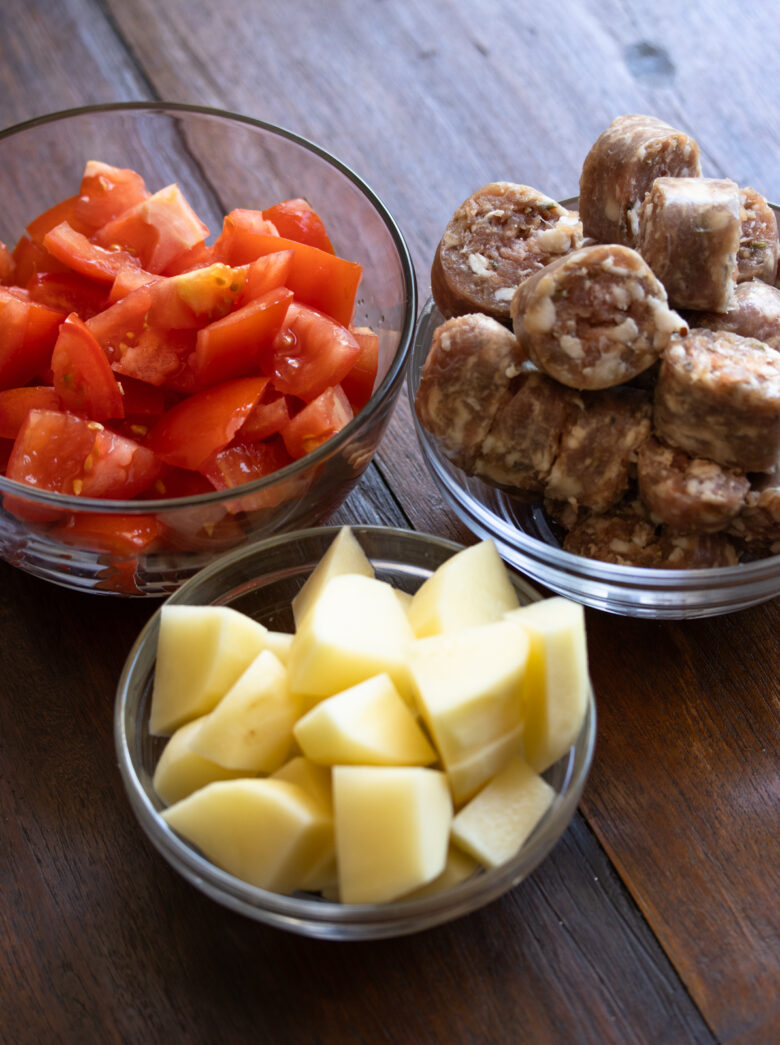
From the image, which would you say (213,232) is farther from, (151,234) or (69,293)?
(69,293)

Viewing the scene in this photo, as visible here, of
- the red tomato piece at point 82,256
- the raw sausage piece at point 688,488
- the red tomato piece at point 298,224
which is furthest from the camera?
the red tomato piece at point 298,224

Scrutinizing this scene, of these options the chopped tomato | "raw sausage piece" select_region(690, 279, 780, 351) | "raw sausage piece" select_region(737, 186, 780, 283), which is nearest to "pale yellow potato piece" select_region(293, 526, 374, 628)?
the chopped tomato

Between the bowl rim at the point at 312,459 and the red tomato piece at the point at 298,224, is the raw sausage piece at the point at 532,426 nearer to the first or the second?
the bowl rim at the point at 312,459

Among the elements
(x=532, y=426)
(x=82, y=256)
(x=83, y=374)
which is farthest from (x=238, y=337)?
(x=532, y=426)

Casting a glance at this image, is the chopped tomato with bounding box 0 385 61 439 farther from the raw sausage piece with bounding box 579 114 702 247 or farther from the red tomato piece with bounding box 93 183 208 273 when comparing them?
the raw sausage piece with bounding box 579 114 702 247

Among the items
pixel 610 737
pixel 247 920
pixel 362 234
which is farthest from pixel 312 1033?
pixel 362 234

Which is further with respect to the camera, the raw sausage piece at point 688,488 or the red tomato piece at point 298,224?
the red tomato piece at point 298,224

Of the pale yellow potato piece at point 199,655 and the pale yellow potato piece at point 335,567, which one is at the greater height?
the pale yellow potato piece at point 199,655

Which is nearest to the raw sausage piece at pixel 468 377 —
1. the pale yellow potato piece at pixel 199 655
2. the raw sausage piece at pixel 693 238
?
the raw sausage piece at pixel 693 238
